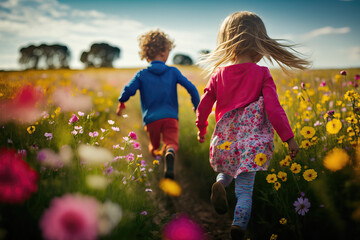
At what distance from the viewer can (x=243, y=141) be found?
6.72 ft

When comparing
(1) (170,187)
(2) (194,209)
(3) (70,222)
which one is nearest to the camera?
(3) (70,222)

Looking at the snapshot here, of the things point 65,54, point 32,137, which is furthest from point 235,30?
point 65,54

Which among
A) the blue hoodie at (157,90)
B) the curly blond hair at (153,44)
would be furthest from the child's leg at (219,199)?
the curly blond hair at (153,44)

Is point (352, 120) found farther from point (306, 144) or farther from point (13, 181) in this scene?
point (13, 181)

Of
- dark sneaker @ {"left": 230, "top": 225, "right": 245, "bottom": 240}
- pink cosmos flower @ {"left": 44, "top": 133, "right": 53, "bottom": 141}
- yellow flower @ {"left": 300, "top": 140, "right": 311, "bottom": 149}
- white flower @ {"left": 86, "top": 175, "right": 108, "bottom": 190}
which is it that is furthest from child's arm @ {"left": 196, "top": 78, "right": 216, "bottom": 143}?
pink cosmos flower @ {"left": 44, "top": 133, "right": 53, "bottom": 141}

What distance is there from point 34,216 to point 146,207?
3.01 ft

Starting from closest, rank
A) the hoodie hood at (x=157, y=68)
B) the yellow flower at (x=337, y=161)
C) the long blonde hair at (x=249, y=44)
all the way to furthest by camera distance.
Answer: the yellow flower at (x=337, y=161), the long blonde hair at (x=249, y=44), the hoodie hood at (x=157, y=68)

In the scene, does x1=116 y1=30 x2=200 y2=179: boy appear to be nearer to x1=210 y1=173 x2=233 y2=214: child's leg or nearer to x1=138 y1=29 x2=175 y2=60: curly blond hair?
x1=138 y1=29 x2=175 y2=60: curly blond hair

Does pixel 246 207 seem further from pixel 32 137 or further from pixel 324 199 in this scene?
pixel 32 137

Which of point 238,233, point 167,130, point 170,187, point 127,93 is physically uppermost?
point 127,93

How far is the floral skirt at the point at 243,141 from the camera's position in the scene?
6.36 feet

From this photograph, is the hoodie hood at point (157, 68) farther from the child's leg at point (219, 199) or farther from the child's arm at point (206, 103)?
the child's leg at point (219, 199)

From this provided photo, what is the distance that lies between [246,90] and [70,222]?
1729mm

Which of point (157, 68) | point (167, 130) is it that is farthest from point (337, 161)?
point (157, 68)
